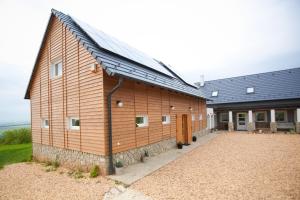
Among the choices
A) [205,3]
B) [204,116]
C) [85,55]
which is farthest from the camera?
[204,116]

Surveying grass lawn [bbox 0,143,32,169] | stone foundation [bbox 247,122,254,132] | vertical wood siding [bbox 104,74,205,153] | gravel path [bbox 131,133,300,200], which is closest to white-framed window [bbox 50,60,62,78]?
vertical wood siding [bbox 104,74,205,153]

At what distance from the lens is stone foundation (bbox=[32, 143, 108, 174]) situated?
754cm

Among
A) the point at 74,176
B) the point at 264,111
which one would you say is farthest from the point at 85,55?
the point at 264,111

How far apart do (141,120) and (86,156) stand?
10.8ft

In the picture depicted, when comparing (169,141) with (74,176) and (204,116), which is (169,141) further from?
(204,116)

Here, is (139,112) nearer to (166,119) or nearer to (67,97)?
(166,119)

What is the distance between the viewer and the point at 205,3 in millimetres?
14094

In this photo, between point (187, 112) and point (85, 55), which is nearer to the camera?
point (85, 55)

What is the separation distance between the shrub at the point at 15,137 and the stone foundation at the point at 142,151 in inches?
950

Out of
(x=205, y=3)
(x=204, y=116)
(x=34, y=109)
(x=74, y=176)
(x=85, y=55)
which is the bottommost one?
(x=74, y=176)

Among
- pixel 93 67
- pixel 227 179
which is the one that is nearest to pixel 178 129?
pixel 227 179

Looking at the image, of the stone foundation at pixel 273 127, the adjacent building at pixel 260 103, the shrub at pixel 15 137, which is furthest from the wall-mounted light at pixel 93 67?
the shrub at pixel 15 137

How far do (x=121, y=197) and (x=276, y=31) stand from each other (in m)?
18.8

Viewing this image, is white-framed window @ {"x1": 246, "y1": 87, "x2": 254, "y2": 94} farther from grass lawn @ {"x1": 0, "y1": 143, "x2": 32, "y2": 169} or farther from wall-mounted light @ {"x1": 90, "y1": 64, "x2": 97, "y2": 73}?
grass lawn @ {"x1": 0, "y1": 143, "x2": 32, "y2": 169}
